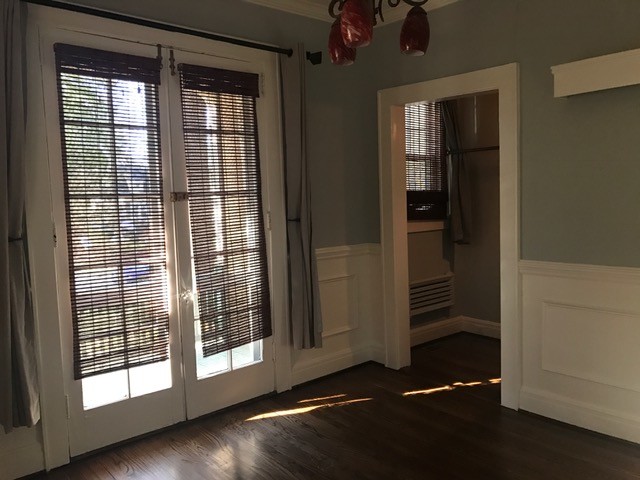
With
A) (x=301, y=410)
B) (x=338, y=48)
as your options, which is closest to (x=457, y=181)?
(x=301, y=410)

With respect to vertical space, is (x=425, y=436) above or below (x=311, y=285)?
below

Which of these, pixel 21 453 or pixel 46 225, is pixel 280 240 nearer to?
pixel 46 225

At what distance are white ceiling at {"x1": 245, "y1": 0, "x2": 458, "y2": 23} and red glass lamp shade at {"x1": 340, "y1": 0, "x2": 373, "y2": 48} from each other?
1.85 metres

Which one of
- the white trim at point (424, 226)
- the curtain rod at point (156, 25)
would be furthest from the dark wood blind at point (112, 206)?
the white trim at point (424, 226)

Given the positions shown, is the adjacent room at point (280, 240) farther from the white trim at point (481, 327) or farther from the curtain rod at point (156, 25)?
the white trim at point (481, 327)

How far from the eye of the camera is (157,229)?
2916 mm

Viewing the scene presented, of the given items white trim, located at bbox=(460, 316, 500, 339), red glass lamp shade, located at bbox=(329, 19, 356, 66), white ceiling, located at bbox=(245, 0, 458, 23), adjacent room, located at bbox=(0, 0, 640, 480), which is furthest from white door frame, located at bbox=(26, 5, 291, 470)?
white trim, located at bbox=(460, 316, 500, 339)

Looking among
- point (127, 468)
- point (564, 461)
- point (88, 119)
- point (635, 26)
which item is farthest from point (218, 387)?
point (635, 26)

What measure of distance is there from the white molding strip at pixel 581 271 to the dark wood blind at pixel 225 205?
5.58 ft

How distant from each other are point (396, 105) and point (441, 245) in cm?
161

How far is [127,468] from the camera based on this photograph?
2617 millimetres

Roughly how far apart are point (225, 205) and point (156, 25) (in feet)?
3.60

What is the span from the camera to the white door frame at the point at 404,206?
310 centimetres

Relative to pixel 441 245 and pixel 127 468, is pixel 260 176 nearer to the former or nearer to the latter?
pixel 127 468
